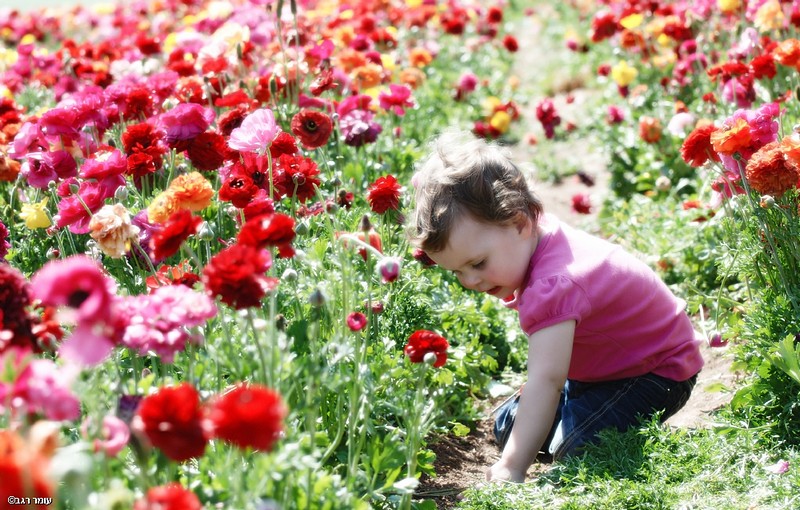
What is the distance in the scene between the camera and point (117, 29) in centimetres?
830

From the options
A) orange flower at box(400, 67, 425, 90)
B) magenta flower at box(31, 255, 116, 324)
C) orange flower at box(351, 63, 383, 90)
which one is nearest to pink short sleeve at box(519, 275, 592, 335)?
magenta flower at box(31, 255, 116, 324)

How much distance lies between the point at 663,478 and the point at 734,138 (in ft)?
A: 3.32

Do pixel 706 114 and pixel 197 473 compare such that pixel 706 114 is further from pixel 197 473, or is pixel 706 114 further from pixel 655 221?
pixel 197 473

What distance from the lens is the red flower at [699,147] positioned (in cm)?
282

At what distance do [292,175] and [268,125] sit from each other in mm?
181

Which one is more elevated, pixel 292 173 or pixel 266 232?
pixel 266 232

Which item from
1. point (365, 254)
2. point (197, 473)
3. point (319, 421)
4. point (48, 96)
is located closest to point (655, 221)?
point (365, 254)

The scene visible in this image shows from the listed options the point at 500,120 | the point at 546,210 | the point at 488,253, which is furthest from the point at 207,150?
the point at 500,120

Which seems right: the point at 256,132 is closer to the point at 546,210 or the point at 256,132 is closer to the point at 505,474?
the point at 505,474

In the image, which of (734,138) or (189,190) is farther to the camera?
(734,138)

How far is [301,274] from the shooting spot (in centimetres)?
267

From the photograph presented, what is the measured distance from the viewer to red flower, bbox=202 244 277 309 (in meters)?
1.66

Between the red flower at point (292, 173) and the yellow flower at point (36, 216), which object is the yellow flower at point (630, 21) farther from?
the yellow flower at point (36, 216)

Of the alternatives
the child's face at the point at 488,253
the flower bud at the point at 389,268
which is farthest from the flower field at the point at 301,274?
the child's face at the point at 488,253
